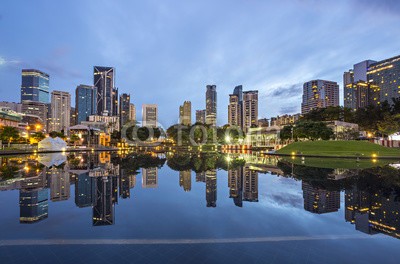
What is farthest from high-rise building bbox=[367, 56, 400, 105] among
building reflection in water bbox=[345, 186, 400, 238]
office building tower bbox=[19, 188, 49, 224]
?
office building tower bbox=[19, 188, 49, 224]

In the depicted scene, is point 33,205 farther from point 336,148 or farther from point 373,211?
point 336,148

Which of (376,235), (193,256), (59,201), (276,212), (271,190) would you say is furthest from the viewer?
(271,190)

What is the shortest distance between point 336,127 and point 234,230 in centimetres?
8092

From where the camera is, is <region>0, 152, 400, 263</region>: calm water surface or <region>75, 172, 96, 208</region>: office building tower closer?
<region>0, 152, 400, 263</region>: calm water surface

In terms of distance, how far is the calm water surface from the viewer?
5.69 meters

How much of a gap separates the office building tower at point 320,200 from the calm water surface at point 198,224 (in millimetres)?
40

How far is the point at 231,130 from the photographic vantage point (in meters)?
106

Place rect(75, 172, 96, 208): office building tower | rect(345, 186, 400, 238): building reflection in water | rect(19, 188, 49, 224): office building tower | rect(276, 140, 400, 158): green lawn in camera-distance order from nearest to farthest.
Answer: rect(345, 186, 400, 238): building reflection in water → rect(19, 188, 49, 224): office building tower → rect(75, 172, 96, 208): office building tower → rect(276, 140, 400, 158): green lawn

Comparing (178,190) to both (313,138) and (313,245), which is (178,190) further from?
(313,138)

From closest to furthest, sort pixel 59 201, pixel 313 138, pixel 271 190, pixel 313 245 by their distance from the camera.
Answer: pixel 313 245 → pixel 59 201 → pixel 271 190 → pixel 313 138

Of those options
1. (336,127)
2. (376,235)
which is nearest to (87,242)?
(376,235)

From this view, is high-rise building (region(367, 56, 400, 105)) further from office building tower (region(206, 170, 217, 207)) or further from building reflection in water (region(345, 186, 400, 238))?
office building tower (region(206, 170, 217, 207))

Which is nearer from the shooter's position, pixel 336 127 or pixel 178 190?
pixel 178 190

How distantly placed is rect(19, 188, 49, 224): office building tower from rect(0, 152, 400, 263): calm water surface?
3 cm
